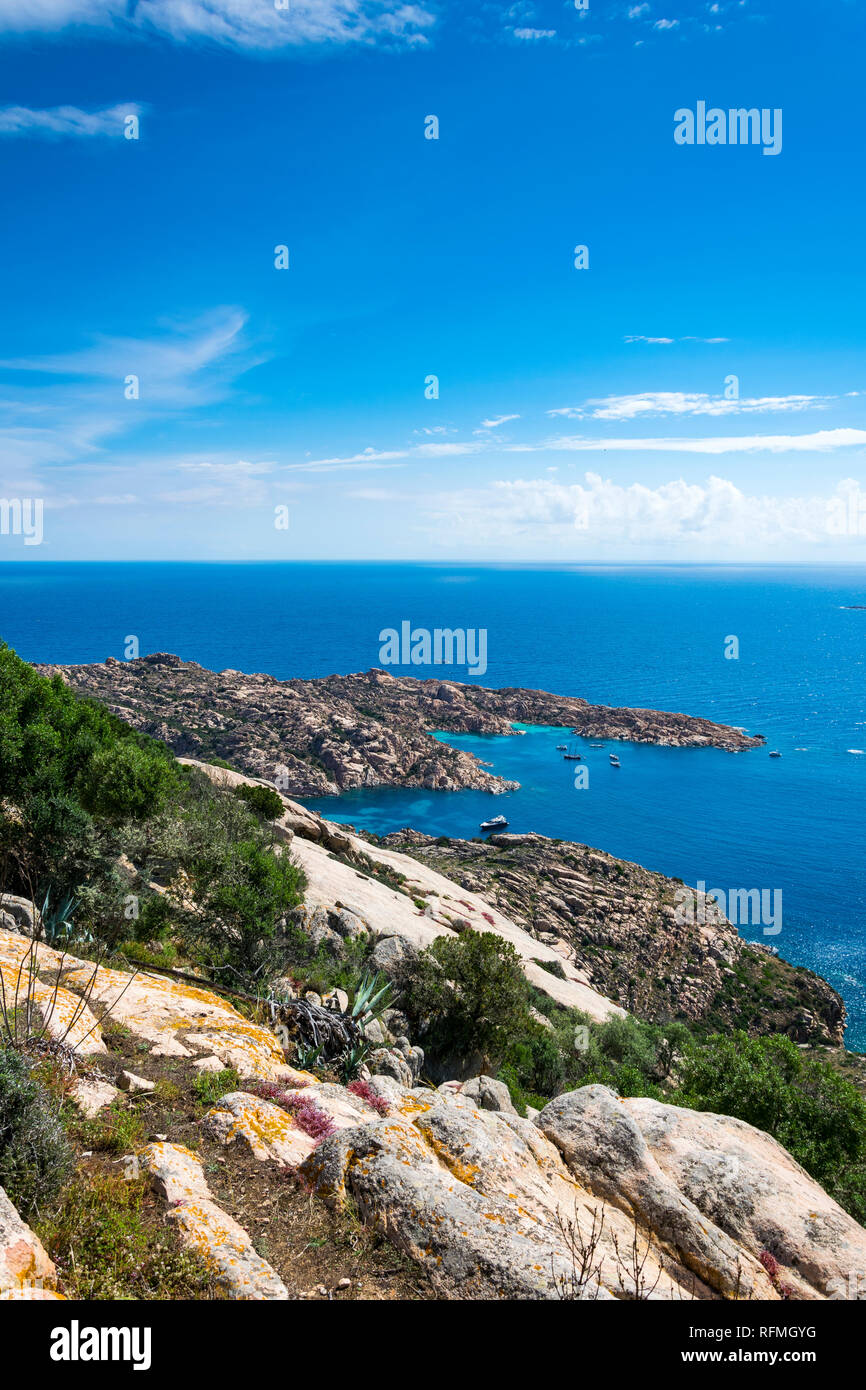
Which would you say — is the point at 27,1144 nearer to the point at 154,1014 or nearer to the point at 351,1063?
the point at 154,1014

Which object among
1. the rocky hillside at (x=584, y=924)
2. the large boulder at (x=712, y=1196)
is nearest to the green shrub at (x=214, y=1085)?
the large boulder at (x=712, y=1196)

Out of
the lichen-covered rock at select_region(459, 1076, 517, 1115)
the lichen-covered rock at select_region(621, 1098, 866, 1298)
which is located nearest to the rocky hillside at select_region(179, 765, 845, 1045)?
the lichen-covered rock at select_region(459, 1076, 517, 1115)

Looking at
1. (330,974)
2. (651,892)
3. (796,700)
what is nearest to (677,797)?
(651,892)

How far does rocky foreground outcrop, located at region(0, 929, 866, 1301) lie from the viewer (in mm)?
6246

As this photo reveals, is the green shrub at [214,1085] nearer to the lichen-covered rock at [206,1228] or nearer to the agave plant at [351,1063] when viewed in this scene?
the lichen-covered rock at [206,1228]

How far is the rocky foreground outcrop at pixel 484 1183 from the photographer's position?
6.25 metres

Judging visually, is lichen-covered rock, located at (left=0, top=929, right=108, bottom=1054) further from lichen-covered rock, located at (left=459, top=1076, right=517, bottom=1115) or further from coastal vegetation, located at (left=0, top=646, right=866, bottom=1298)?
lichen-covered rock, located at (left=459, top=1076, right=517, bottom=1115)

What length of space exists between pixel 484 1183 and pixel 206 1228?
353 centimetres

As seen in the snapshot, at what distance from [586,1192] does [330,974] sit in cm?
1232

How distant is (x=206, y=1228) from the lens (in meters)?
6.30

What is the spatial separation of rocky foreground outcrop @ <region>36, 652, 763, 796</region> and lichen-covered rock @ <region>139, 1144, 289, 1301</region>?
90040 mm

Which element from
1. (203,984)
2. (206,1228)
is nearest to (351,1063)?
(203,984)
